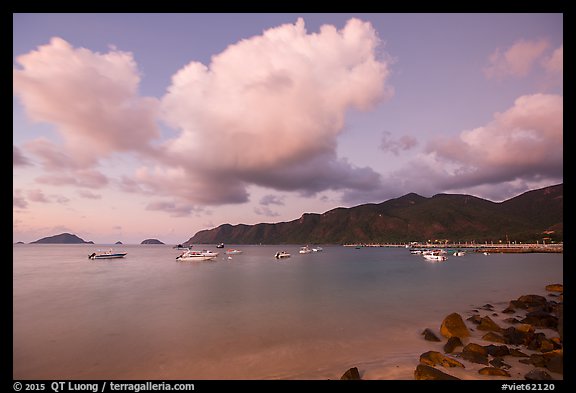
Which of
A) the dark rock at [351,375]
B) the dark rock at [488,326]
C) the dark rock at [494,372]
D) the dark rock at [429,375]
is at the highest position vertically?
the dark rock at [429,375]

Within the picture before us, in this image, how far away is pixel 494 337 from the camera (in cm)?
1383

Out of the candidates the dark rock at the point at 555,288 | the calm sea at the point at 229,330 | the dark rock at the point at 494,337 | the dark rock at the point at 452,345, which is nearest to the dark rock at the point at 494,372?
the calm sea at the point at 229,330

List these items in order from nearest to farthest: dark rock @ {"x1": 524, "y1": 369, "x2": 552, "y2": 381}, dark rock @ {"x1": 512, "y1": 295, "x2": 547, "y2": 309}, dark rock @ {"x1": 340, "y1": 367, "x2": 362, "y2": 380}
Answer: dark rock @ {"x1": 524, "y1": 369, "x2": 552, "y2": 381} < dark rock @ {"x1": 340, "y1": 367, "x2": 362, "y2": 380} < dark rock @ {"x1": 512, "y1": 295, "x2": 547, "y2": 309}

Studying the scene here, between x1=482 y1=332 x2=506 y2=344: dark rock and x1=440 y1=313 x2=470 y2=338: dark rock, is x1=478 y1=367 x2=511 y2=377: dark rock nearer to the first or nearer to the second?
x1=440 y1=313 x2=470 y2=338: dark rock

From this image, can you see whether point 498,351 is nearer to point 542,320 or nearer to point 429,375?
point 429,375

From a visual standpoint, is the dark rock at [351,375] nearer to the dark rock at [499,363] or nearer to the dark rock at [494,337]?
the dark rock at [499,363]

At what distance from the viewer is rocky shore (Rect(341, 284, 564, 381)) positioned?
960 centimetres

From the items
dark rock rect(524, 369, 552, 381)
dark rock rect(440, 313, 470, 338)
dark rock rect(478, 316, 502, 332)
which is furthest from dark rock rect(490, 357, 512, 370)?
dark rock rect(478, 316, 502, 332)

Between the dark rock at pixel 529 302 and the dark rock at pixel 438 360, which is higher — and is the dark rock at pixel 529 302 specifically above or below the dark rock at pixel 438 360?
below

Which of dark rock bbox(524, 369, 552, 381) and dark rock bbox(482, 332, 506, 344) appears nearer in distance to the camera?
dark rock bbox(524, 369, 552, 381)

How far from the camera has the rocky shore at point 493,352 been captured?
31.5 ft

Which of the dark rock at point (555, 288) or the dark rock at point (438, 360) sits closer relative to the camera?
the dark rock at point (438, 360)
